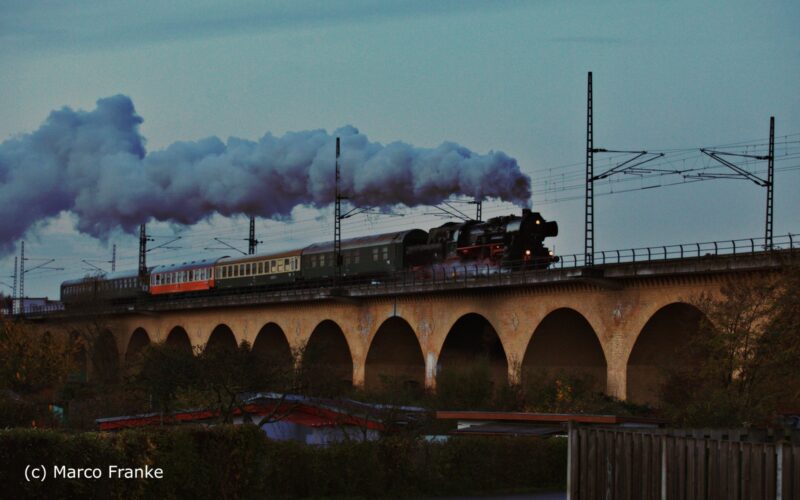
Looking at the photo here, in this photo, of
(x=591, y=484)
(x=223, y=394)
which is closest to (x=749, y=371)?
(x=223, y=394)

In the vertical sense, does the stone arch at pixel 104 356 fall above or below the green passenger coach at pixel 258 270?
below

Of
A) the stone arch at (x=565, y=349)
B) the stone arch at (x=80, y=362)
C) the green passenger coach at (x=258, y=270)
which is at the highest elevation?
the green passenger coach at (x=258, y=270)

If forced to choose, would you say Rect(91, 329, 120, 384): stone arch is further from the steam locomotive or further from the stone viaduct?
the stone viaduct

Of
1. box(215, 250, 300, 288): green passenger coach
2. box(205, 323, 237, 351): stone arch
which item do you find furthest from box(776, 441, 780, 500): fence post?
box(205, 323, 237, 351): stone arch

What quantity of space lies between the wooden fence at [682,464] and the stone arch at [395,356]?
44.2 m

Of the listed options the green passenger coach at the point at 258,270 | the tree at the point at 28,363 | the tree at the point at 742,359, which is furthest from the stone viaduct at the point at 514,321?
the tree at the point at 28,363

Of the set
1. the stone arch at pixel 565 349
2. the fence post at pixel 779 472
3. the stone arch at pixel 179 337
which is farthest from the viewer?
the stone arch at pixel 179 337

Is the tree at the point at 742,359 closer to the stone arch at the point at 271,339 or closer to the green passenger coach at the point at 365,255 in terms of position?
the green passenger coach at the point at 365,255

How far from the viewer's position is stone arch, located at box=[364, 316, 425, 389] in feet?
206

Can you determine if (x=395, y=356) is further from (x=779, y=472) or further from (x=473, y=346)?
A: (x=779, y=472)

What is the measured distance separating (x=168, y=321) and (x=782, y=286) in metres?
59.6

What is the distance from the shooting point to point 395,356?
63.6 m

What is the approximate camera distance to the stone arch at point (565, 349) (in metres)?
50.8

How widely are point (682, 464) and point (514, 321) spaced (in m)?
35.7
